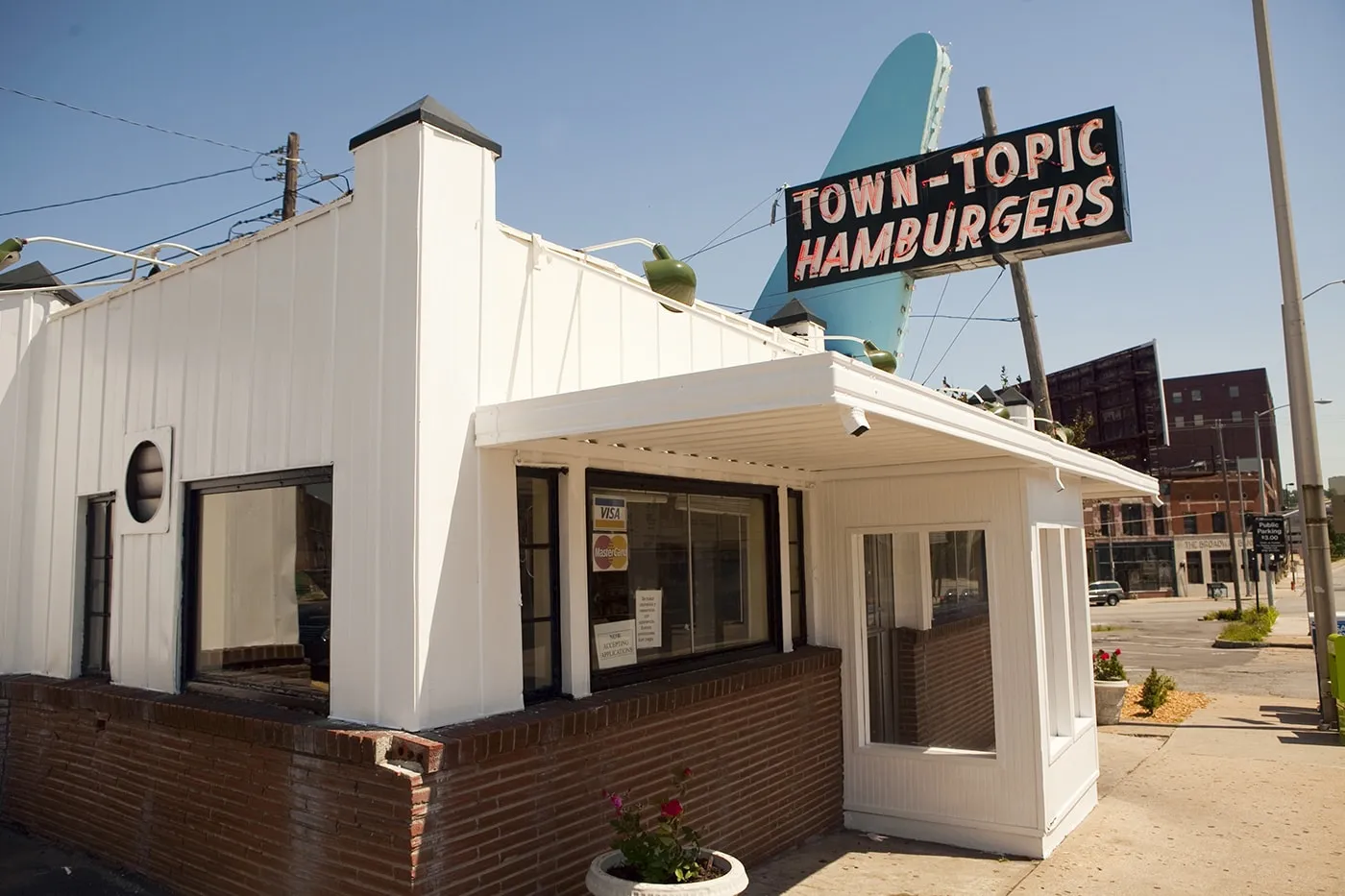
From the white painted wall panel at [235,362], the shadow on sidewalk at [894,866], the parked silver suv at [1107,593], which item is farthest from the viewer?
the parked silver suv at [1107,593]

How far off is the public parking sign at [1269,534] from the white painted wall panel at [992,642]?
15141 mm

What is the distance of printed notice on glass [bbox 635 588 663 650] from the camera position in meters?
6.05

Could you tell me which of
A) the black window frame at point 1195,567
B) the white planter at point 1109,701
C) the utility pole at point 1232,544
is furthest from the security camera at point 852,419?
the black window frame at point 1195,567

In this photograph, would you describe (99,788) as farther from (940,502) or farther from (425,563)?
(940,502)

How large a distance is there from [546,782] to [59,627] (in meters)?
4.64

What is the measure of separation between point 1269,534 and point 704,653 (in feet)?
56.9

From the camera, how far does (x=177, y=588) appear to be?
6.04 meters

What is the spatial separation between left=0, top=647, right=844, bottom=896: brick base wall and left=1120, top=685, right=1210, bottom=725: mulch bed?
7067 millimetres

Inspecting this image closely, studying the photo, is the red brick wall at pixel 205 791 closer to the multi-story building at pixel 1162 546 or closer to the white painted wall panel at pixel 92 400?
the white painted wall panel at pixel 92 400

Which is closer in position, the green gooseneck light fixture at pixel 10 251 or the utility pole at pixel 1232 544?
the green gooseneck light fixture at pixel 10 251

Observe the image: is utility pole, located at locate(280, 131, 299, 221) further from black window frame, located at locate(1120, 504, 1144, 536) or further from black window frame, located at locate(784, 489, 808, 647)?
black window frame, located at locate(1120, 504, 1144, 536)

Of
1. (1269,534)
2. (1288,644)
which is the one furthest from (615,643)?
(1288,644)

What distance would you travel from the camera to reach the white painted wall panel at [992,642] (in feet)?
22.7

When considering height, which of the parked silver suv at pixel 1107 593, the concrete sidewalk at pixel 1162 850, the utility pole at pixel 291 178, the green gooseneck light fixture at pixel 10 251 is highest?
the utility pole at pixel 291 178
